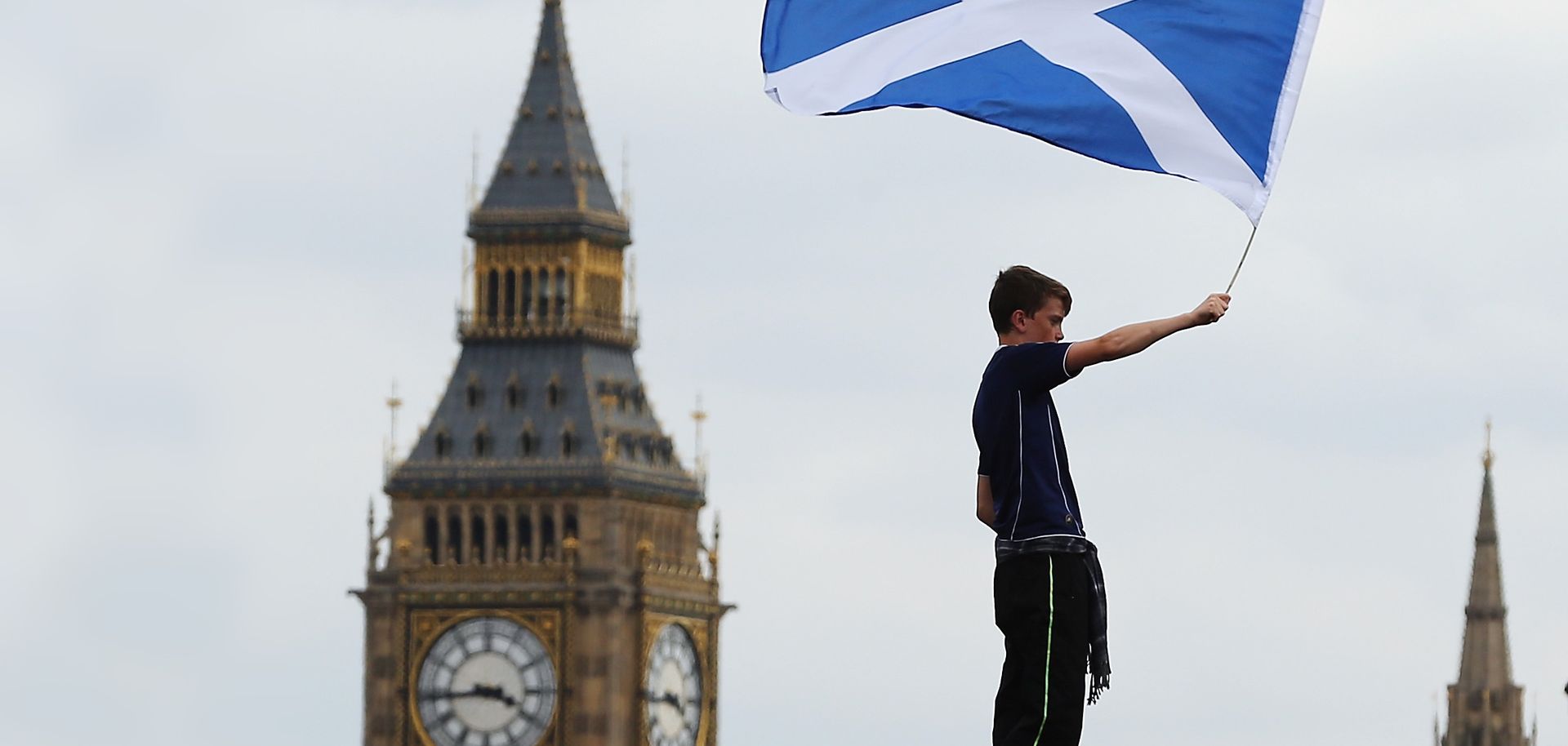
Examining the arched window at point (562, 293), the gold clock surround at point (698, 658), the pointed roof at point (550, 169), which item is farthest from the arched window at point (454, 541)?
the pointed roof at point (550, 169)

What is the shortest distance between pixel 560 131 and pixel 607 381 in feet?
19.3

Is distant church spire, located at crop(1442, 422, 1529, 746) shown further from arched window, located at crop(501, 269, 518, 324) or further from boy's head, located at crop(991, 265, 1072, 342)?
boy's head, located at crop(991, 265, 1072, 342)

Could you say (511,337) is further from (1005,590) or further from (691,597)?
(1005,590)

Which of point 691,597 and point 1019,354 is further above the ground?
point 691,597

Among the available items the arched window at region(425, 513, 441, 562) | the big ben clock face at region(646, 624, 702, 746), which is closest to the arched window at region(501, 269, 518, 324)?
the arched window at region(425, 513, 441, 562)

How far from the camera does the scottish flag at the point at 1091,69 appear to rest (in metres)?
30.0

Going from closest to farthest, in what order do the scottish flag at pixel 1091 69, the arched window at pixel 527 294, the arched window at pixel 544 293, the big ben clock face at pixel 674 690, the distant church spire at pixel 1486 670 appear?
the scottish flag at pixel 1091 69 < the arched window at pixel 527 294 < the big ben clock face at pixel 674 690 < the arched window at pixel 544 293 < the distant church spire at pixel 1486 670

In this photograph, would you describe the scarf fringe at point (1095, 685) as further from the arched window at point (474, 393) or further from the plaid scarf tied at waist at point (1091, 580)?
the arched window at point (474, 393)

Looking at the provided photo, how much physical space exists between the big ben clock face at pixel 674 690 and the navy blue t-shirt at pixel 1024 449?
108 meters

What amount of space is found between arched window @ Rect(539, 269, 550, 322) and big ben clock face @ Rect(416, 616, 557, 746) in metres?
6.96

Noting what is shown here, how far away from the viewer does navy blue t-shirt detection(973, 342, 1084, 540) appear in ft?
90.7

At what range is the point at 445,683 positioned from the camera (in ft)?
443

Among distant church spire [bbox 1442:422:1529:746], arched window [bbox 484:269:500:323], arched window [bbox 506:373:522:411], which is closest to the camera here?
arched window [bbox 506:373:522:411]

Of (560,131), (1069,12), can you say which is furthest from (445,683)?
(1069,12)
